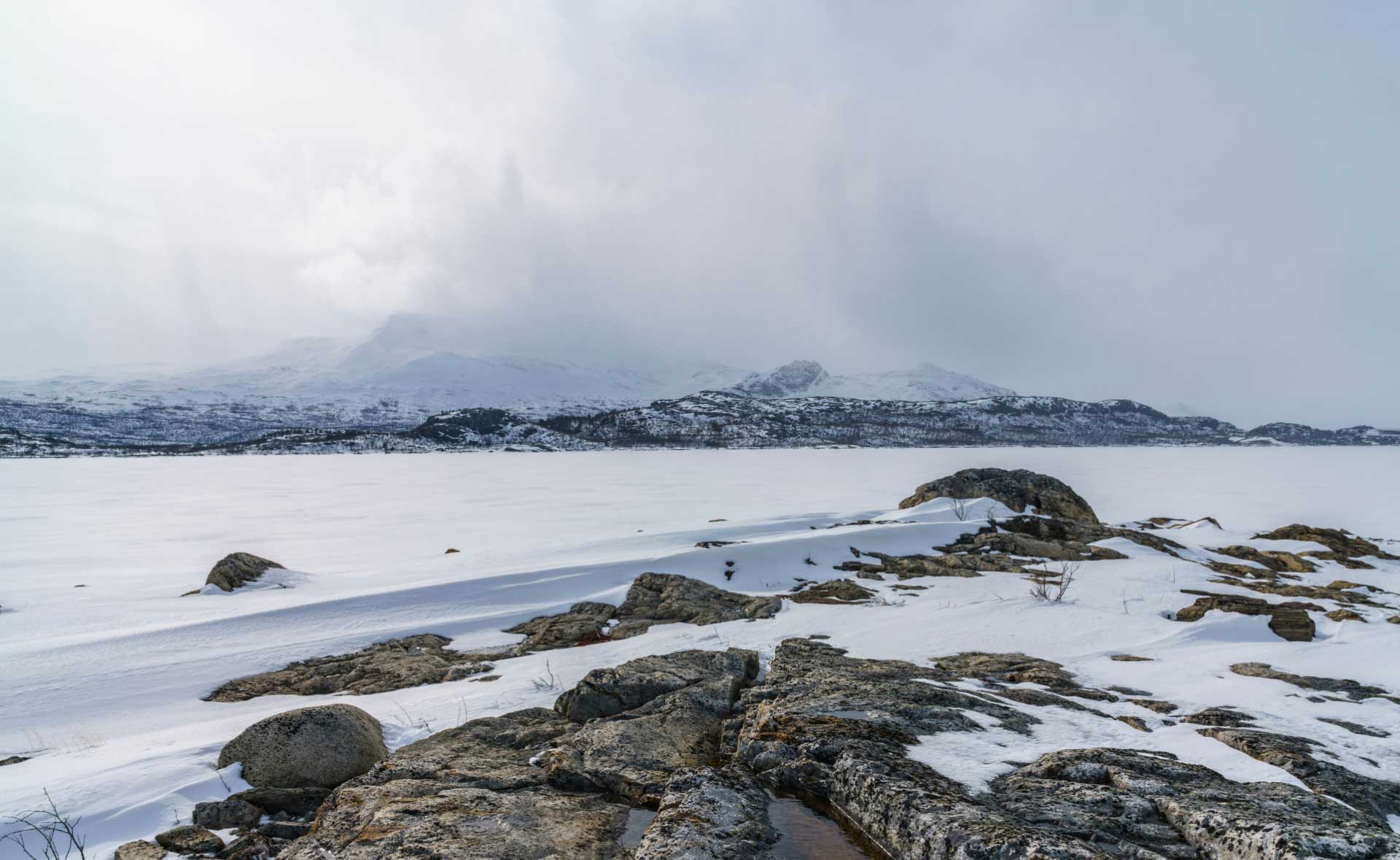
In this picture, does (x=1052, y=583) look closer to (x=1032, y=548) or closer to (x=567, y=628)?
(x=1032, y=548)

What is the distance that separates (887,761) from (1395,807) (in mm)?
2703

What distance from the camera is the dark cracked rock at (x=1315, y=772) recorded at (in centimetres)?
345

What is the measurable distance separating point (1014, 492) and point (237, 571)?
18.6m

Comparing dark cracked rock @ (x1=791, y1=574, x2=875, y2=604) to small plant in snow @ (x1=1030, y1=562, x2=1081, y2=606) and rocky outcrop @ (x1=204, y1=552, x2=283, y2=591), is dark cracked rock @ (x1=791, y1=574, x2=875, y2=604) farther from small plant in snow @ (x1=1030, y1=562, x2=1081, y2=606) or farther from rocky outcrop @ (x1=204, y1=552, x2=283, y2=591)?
rocky outcrop @ (x1=204, y1=552, x2=283, y2=591)

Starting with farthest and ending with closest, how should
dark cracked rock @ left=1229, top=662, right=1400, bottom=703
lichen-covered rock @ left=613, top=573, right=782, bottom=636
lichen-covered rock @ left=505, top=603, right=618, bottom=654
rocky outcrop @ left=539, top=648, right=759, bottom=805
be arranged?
1. lichen-covered rock @ left=613, top=573, right=782, bottom=636
2. lichen-covered rock @ left=505, top=603, right=618, bottom=654
3. dark cracked rock @ left=1229, top=662, right=1400, bottom=703
4. rocky outcrop @ left=539, top=648, right=759, bottom=805

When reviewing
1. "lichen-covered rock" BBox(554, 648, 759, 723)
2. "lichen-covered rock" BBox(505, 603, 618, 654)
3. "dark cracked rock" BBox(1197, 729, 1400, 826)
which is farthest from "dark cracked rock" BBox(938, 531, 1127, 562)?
"lichen-covered rock" BBox(554, 648, 759, 723)

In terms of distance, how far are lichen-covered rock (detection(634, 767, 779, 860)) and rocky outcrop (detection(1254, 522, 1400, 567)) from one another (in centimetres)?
1713

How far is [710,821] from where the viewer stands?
3.25m

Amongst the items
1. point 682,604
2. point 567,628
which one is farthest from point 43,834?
point 682,604

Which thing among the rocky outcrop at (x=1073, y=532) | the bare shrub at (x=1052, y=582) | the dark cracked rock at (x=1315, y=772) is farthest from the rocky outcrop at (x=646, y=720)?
the rocky outcrop at (x=1073, y=532)

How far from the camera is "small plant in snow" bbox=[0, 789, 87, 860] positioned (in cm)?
383

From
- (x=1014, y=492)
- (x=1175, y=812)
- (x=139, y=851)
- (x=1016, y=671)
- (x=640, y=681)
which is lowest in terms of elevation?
(x=139, y=851)

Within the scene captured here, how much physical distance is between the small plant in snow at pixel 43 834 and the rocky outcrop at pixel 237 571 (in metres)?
8.32

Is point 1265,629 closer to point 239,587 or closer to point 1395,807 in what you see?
point 1395,807
